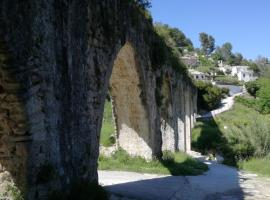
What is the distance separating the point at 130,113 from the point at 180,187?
3671 millimetres

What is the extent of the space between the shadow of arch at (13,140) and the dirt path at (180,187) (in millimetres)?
2815

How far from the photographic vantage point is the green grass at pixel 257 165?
16594 mm

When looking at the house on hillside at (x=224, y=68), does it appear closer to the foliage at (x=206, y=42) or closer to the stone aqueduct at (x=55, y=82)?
the foliage at (x=206, y=42)

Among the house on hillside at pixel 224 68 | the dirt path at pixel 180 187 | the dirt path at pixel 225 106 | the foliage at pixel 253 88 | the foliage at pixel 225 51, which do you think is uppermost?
the foliage at pixel 225 51

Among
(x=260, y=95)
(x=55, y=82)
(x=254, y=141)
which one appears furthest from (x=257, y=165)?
(x=260, y=95)

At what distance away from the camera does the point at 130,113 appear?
13328 mm

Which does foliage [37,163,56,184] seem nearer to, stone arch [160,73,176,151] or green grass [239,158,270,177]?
stone arch [160,73,176,151]

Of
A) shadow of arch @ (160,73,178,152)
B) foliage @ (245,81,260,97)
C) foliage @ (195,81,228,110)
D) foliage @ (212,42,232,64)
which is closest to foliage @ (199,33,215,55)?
foliage @ (212,42,232,64)

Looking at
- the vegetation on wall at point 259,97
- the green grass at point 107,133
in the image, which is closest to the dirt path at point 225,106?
the vegetation on wall at point 259,97

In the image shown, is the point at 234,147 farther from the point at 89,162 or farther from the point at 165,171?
the point at 89,162

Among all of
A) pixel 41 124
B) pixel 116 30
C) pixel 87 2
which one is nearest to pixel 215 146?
pixel 116 30

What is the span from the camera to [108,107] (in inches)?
1112

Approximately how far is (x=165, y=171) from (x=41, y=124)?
7196 mm

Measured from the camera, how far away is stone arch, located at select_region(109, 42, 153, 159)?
500 inches
